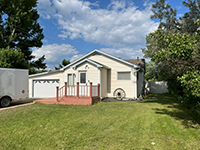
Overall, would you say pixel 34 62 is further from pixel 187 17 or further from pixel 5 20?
pixel 187 17

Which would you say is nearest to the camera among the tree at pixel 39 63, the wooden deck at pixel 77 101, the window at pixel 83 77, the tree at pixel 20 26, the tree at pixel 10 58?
the wooden deck at pixel 77 101

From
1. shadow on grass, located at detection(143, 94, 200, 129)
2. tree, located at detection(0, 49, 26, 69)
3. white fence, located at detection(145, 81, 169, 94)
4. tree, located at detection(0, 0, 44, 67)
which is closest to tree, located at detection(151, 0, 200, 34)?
shadow on grass, located at detection(143, 94, 200, 129)

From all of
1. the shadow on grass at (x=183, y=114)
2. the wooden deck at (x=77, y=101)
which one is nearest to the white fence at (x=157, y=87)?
the shadow on grass at (x=183, y=114)

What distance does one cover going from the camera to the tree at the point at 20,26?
1941 centimetres

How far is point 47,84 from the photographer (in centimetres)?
1570

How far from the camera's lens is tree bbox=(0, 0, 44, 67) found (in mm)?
19406

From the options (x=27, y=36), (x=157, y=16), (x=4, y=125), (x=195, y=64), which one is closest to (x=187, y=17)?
(x=157, y=16)

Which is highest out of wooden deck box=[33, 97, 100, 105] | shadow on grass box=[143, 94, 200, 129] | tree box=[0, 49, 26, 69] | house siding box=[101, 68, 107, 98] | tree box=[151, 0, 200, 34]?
tree box=[151, 0, 200, 34]

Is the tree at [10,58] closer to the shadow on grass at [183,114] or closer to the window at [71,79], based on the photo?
the window at [71,79]

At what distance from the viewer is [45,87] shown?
15758 mm

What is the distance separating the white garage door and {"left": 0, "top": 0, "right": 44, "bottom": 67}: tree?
21.4 ft

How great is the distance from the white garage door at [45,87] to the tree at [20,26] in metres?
6.52

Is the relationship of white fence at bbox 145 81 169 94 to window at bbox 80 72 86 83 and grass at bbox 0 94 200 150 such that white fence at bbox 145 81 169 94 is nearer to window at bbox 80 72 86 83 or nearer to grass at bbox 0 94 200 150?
window at bbox 80 72 86 83

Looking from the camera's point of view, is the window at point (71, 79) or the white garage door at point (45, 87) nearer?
the window at point (71, 79)
